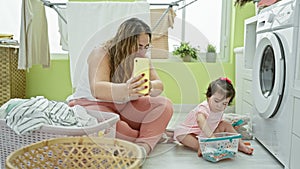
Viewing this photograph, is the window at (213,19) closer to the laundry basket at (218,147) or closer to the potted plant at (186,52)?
the potted plant at (186,52)

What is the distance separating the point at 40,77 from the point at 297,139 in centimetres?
223

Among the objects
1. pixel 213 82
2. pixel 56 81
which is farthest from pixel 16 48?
pixel 213 82

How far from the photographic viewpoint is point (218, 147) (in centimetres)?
149

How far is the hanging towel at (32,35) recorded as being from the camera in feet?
6.81

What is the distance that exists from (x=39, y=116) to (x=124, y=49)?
47 cm

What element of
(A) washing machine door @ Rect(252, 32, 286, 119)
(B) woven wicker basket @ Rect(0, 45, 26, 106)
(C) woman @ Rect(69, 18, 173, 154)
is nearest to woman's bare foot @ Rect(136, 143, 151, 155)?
(C) woman @ Rect(69, 18, 173, 154)

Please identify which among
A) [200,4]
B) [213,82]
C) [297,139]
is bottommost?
[297,139]

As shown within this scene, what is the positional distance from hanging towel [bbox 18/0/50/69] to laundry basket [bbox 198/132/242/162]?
50.0 inches

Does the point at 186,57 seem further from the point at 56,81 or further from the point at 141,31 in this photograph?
the point at 141,31

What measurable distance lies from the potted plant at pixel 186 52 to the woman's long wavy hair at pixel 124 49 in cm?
138

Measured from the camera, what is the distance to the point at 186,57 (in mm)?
2840

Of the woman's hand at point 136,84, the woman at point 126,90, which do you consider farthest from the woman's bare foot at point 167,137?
the woman's hand at point 136,84

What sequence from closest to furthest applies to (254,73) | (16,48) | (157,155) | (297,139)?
(297,139) < (157,155) < (254,73) < (16,48)

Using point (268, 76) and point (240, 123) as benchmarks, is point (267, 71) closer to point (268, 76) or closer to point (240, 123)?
point (268, 76)
